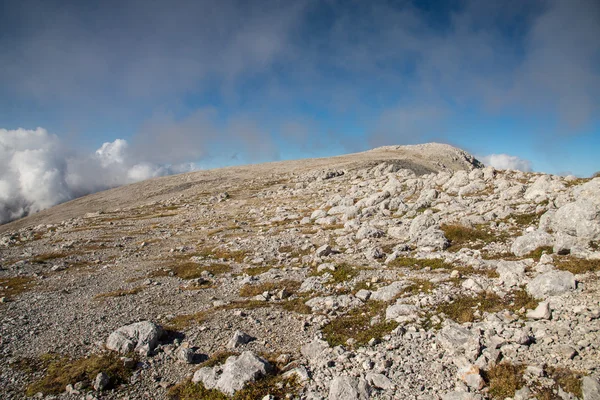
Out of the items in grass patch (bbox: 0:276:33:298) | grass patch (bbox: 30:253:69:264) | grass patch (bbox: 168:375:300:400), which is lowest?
grass patch (bbox: 168:375:300:400)

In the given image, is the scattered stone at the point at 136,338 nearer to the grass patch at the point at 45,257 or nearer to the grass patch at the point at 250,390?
the grass patch at the point at 250,390

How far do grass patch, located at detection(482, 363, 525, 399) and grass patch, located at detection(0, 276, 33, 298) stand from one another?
106 ft

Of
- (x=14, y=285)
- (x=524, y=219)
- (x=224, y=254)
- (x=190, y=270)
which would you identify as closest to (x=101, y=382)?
(x=190, y=270)

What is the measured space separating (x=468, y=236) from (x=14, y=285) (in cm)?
3912

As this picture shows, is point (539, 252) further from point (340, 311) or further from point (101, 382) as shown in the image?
point (101, 382)

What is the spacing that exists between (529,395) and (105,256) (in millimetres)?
40347

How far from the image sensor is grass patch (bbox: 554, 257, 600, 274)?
1492 cm

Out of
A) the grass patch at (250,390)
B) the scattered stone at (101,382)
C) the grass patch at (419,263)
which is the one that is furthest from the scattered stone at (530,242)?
the scattered stone at (101,382)

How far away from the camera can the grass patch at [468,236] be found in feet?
76.1

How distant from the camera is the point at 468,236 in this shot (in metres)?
24.5

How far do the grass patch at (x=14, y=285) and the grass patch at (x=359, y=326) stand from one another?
2618 centimetres

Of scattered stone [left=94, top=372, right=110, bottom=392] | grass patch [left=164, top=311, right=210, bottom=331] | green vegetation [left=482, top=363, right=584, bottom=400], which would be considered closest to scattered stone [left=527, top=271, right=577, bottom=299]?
green vegetation [left=482, top=363, right=584, bottom=400]

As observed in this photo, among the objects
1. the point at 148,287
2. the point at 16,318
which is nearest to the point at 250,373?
the point at 148,287

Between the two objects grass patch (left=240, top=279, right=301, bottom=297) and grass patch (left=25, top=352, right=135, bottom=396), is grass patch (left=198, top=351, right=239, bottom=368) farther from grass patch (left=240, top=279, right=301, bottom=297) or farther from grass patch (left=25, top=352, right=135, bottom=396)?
grass patch (left=240, top=279, right=301, bottom=297)
